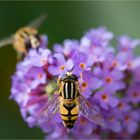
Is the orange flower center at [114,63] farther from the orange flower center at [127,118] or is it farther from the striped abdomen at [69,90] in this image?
the striped abdomen at [69,90]

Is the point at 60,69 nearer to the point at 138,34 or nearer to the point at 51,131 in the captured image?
the point at 51,131

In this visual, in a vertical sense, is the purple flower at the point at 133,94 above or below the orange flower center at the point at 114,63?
below

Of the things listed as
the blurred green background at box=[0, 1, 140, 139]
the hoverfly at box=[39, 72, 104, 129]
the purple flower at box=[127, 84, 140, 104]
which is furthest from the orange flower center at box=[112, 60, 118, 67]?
the blurred green background at box=[0, 1, 140, 139]

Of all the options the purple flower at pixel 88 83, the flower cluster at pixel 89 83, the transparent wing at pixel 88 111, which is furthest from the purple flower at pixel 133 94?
the transparent wing at pixel 88 111

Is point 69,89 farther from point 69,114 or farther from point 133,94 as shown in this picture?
point 133,94

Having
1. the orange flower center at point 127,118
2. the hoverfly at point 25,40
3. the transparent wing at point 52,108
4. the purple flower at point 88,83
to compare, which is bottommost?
the transparent wing at point 52,108

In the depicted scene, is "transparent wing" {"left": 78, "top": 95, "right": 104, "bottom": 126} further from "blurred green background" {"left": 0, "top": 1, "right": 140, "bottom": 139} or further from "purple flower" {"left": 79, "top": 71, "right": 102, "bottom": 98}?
"blurred green background" {"left": 0, "top": 1, "right": 140, "bottom": 139}

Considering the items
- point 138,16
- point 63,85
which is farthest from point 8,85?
point 63,85
